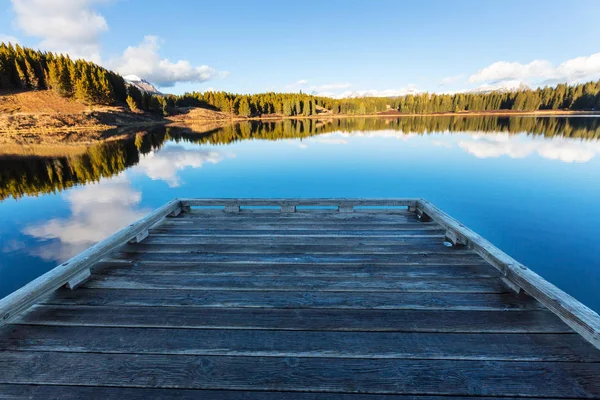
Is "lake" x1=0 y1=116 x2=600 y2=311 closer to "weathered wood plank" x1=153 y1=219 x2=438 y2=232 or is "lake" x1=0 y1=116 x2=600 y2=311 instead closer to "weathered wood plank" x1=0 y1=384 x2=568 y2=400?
"weathered wood plank" x1=153 y1=219 x2=438 y2=232

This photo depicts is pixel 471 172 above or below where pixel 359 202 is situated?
below

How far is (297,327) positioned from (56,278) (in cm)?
236

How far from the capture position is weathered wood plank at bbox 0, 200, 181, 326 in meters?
2.35

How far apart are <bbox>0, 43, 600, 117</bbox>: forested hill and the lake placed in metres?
51.1

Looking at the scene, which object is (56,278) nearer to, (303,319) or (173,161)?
(303,319)

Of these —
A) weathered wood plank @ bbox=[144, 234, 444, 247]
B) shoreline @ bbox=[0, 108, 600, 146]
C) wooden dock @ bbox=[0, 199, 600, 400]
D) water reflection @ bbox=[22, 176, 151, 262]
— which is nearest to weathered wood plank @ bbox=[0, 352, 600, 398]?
wooden dock @ bbox=[0, 199, 600, 400]

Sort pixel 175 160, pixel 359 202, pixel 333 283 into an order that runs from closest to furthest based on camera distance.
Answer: pixel 333 283 → pixel 359 202 → pixel 175 160

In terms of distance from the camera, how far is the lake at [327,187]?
7.50 metres

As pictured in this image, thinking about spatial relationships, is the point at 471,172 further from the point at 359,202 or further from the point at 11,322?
the point at 11,322

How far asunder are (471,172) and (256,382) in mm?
18739

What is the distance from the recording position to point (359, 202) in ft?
17.4

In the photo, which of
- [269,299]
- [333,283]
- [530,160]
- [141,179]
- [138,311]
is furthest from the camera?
[530,160]

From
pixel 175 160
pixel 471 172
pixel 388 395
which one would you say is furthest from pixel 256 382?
pixel 175 160

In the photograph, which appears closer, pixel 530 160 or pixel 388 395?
pixel 388 395
